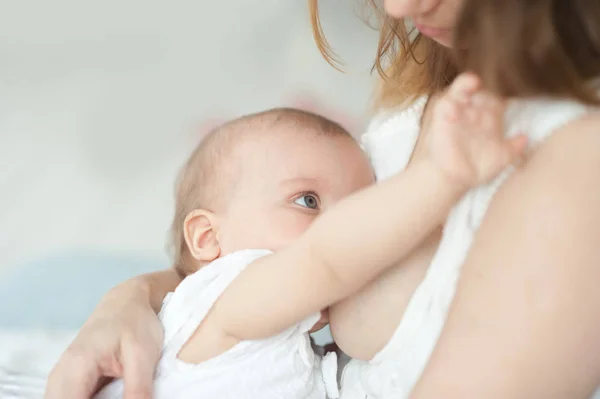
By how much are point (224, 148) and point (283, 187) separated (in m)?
0.12

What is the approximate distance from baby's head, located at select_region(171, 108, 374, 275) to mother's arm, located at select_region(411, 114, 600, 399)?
1.05ft

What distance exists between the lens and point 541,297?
482mm

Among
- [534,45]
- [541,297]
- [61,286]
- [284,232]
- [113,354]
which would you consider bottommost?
[61,286]

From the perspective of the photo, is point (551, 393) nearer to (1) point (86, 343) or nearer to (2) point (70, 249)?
(1) point (86, 343)

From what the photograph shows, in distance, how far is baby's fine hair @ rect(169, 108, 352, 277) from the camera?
0.86 meters

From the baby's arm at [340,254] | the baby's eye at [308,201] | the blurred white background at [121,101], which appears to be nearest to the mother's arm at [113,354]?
the baby's arm at [340,254]

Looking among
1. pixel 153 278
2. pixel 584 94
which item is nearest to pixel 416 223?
pixel 584 94

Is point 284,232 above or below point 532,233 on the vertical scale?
below

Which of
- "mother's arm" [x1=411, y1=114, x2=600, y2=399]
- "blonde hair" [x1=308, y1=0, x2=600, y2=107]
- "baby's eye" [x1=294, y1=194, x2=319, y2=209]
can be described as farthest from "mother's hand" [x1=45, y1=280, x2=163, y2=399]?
"blonde hair" [x1=308, y1=0, x2=600, y2=107]

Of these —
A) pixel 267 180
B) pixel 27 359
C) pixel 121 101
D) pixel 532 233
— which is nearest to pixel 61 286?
pixel 27 359

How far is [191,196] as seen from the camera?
93cm

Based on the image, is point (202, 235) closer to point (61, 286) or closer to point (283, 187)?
point (283, 187)

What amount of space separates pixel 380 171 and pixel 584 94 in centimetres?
36

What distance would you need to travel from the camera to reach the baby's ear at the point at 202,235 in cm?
87
